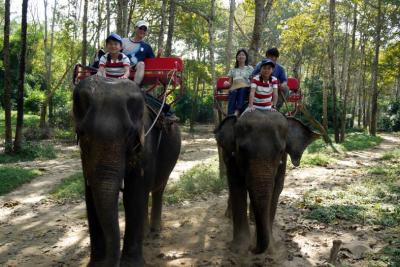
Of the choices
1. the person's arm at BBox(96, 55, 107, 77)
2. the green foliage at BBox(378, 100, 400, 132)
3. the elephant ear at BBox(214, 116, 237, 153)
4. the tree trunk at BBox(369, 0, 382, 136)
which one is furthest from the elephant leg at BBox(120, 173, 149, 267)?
the green foliage at BBox(378, 100, 400, 132)

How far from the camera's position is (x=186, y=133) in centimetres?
2972

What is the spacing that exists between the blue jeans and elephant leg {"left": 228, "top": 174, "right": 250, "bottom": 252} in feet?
4.04

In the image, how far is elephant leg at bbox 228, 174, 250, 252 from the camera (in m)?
6.31

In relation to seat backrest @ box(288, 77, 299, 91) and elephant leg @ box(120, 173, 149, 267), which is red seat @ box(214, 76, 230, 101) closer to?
seat backrest @ box(288, 77, 299, 91)

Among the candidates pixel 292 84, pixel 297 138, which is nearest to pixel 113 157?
pixel 297 138

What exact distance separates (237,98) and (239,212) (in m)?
1.84

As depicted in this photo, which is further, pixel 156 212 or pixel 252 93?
pixel 156 212

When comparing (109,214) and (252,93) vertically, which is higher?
(252,93)

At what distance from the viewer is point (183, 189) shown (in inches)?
411

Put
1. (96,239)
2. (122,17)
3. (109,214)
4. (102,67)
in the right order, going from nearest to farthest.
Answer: (109,214), (96,239), (102,67), (122,17)

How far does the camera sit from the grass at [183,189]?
10.1 meters

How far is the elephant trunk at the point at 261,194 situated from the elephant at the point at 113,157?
1211mm

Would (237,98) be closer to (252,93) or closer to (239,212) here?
(252,93)

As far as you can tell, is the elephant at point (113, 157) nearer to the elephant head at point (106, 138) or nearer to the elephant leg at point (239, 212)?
the elephant head at point (106, 138)
